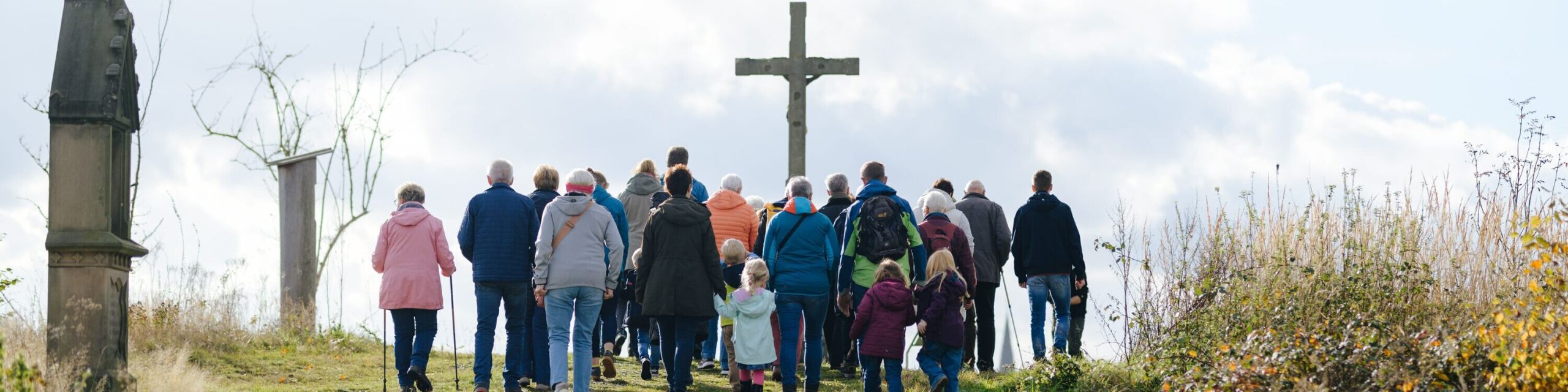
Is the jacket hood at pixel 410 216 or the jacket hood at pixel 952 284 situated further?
the jacket hood at pixel 410 216

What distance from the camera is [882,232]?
421 inches

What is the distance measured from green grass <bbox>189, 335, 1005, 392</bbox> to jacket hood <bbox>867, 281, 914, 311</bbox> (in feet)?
4.86

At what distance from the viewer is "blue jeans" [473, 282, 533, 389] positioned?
1033 cm

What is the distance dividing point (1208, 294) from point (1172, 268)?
1.90ft

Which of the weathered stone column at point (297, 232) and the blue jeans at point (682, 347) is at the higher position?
the weathered stone column at point (297, 232)

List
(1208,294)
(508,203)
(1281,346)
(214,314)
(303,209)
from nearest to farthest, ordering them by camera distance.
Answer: (1281,346) → (508,203) → (1208,294) → (214,314) → (303,209)

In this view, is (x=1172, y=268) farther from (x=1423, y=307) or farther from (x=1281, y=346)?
(x=1281, y=346)

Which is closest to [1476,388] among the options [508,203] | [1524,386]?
[1524,386]

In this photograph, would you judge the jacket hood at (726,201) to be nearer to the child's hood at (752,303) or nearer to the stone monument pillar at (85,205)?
the child's hood at (752,303)

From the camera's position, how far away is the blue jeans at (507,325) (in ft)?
33.9

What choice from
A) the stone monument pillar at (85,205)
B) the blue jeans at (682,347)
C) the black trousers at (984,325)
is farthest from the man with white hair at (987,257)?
the stone monument pillar at (85,205)

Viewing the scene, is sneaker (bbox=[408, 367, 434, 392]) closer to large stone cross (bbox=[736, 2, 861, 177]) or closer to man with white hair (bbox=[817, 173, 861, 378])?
man with white hair (bbox=[817, 173, 861, 378])

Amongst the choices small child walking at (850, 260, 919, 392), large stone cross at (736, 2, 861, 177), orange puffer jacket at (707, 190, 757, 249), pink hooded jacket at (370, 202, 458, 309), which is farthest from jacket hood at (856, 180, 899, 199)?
large stone cross at (736, 2, 861, 177)

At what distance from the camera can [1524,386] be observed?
809 cm
